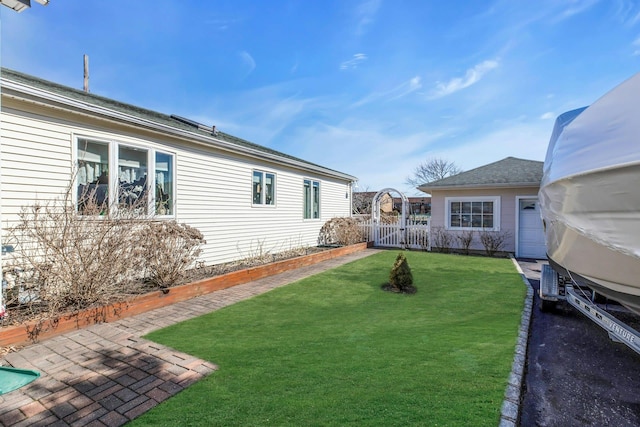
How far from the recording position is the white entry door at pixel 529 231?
11.4 metres

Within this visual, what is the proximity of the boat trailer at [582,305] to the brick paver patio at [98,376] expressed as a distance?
13.3 ft

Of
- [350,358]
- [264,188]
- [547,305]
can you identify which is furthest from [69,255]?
[547,305]

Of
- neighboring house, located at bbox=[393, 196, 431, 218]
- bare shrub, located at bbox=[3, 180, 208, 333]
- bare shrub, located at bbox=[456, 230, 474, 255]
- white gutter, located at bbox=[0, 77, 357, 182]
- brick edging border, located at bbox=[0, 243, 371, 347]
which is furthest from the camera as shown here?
neighboring house, located at bbox=[393, 196, 431, 218]

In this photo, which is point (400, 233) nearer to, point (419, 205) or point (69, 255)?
point (69, 255)

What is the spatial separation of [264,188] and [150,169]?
3.89 meters

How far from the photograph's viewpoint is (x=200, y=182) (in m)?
7.65

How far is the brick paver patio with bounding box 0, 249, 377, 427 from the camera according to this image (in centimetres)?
239

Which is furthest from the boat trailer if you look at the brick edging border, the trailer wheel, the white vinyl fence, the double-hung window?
the double-hung window

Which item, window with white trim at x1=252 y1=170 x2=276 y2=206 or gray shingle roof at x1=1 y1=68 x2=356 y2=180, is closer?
gray shingle roof at x1=1 y1=68 x2=356 y2=180

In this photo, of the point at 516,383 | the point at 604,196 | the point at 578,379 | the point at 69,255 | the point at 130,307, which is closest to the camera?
the point at 604,196

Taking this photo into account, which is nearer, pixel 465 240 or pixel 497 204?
pixel 497 204

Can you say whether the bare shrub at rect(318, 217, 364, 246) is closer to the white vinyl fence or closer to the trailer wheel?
the white vinyl fence

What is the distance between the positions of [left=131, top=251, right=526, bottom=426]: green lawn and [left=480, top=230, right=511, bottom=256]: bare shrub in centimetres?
593

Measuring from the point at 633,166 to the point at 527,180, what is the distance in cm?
1067
